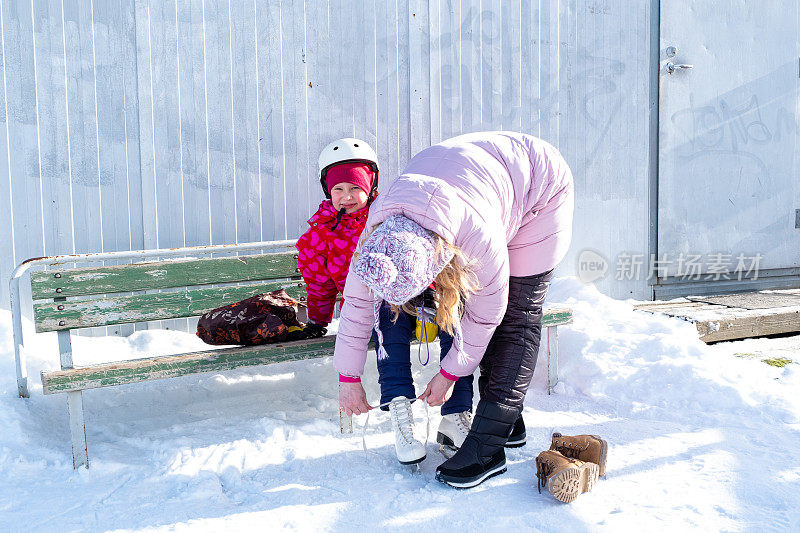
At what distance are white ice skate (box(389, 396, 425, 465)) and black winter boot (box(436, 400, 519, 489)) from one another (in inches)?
4.2

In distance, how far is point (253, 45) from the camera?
13.5 ft

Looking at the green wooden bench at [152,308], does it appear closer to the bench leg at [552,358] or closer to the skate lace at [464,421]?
the bench leg at [552,358]

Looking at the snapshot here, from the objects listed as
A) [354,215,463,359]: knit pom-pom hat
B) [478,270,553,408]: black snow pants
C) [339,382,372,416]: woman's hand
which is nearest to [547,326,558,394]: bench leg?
[478,270,553,408]: black snow pants

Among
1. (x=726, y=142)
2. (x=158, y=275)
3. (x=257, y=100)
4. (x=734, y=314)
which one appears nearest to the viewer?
(x=158, y=275)

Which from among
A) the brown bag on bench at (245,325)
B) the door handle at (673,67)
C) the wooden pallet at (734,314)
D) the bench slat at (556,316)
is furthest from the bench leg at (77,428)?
the door handle at (673,67)

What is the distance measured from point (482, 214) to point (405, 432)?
3.03ft

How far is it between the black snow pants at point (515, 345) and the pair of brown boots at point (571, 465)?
240 mm

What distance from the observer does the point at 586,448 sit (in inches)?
96.9

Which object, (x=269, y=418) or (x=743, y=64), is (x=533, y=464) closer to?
(x=269, y=418)

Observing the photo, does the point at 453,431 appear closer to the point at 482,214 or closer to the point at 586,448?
the point at 586,448

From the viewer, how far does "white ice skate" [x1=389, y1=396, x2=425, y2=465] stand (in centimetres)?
245

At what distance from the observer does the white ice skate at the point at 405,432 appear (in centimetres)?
245

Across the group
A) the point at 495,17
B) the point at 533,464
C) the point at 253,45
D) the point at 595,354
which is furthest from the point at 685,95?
the point at 533,464

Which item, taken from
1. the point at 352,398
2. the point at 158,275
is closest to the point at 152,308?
the point at 158,275
